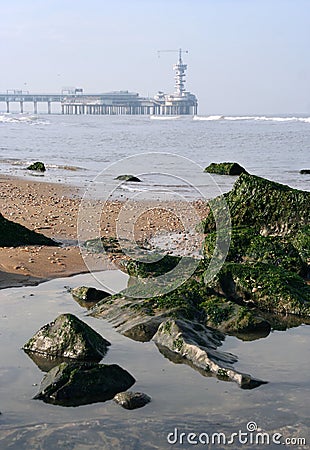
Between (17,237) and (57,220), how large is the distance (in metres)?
2.36

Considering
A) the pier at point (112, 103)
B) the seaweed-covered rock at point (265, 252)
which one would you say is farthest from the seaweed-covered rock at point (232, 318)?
the pier at point (112, 103)

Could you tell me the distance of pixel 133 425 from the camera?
14.0ft

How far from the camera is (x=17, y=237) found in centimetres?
941

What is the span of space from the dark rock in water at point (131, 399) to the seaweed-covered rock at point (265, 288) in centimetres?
262

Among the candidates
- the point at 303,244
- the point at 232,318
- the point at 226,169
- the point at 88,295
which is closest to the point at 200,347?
the point at 232,318

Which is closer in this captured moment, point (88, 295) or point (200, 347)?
point (200, 347)

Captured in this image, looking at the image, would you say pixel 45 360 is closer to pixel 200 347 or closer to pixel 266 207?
pixel 200 347

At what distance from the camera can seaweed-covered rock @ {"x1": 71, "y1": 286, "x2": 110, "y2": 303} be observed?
7105mm

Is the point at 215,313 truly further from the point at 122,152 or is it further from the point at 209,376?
the point at 122,152

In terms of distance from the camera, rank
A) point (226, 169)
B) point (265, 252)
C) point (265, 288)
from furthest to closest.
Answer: point (226, 169) → point (265, 252) → point (265, 288)

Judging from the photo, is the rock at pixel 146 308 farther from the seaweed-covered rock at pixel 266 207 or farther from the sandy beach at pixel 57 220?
the seaweed-covered rock at pixel 266 207

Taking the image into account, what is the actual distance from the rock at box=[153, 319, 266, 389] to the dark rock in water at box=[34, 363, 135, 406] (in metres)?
0.68

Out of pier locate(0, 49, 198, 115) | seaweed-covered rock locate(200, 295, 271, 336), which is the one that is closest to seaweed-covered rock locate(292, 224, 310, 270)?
seaweed-covered rock locate(200, 295, 271, 336)

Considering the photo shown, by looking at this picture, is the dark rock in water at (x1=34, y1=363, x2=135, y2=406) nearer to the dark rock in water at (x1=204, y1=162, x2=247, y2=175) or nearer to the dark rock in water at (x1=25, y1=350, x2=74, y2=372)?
the dark rock in water at (x1=25, y1=350, x2=74, y2=372)
